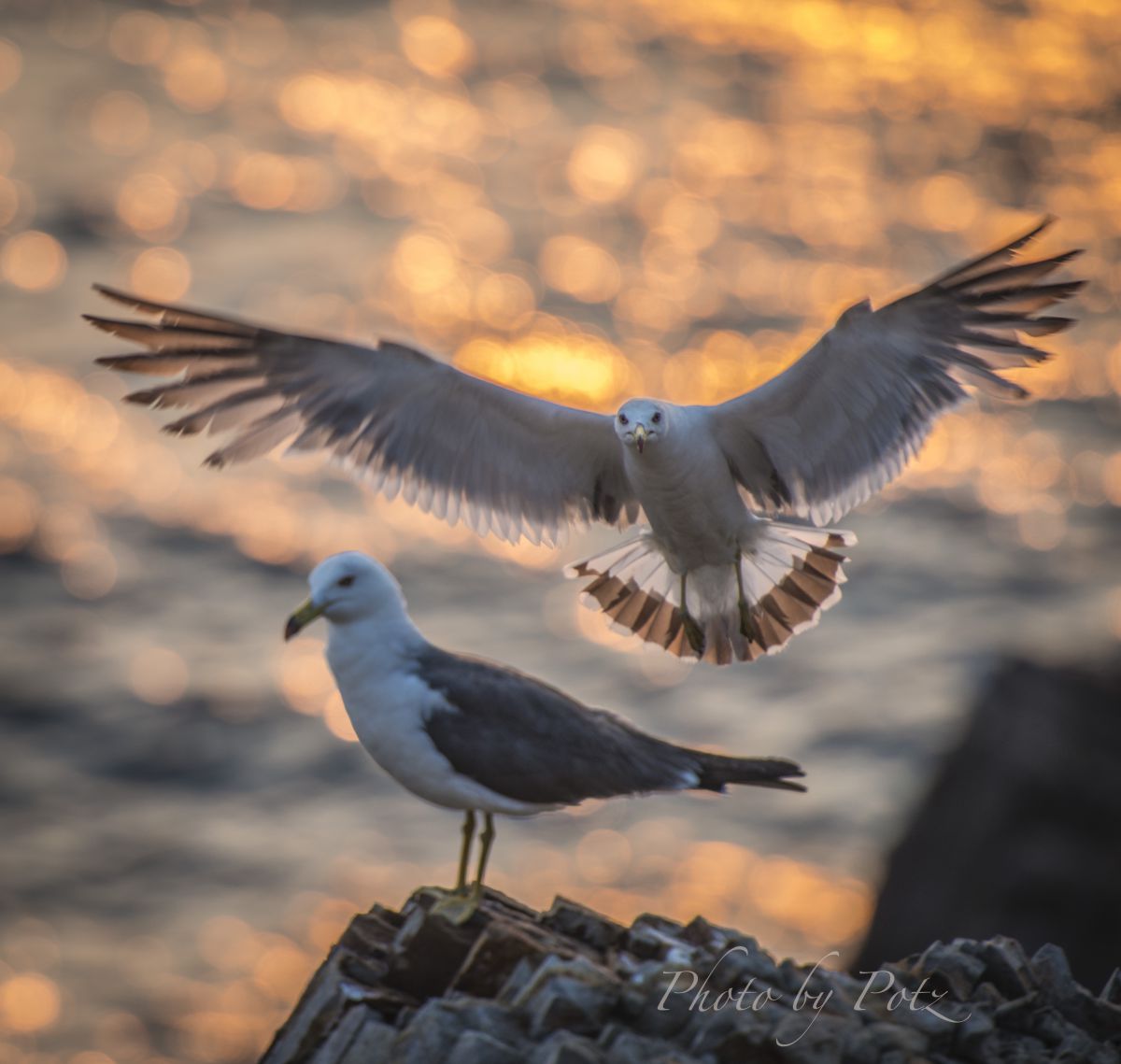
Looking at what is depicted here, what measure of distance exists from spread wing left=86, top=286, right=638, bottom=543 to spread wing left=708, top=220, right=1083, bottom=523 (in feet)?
3.16

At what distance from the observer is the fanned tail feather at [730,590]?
10.6 metres

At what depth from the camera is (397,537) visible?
2208cm

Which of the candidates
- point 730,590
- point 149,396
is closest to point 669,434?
point 730,590

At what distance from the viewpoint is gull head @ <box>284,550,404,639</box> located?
29.3ft

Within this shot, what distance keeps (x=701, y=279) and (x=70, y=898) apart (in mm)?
12304

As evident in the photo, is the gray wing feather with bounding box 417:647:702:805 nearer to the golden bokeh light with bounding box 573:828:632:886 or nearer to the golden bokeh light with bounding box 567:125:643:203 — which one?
the golden bokeh light with bounding box 573:828:632:886

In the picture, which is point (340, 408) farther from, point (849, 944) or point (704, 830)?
point (704, 830)

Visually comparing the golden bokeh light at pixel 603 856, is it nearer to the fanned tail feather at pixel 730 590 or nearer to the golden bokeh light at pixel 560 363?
the golden bokeh light at pixel 560 363

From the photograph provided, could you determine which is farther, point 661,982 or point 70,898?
point 70,898

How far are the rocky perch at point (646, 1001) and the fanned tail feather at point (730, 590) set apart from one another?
2439mm

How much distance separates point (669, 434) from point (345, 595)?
2.16m

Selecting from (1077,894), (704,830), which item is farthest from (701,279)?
(1077,894)

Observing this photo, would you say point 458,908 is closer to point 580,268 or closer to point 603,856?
point 603,856

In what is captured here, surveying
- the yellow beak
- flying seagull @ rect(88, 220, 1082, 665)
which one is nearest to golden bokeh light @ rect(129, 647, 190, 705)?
flying seagull @ rect(88, 220, 1082, 665)
